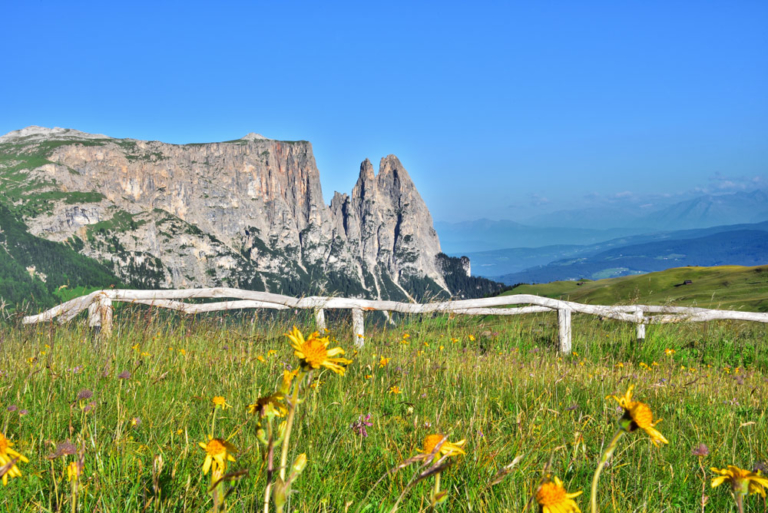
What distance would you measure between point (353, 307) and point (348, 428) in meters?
5.04

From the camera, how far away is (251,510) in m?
1.78

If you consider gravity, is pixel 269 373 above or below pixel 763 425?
above

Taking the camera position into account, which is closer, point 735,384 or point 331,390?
point 331,390

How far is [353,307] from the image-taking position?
773cm

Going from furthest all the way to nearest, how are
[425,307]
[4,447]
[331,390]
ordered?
[425,307] < [331,390] < [4,447]

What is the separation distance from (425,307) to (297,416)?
5.01m

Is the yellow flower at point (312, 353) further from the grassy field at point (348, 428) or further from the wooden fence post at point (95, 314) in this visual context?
the wooden fence post at point (95, 314)

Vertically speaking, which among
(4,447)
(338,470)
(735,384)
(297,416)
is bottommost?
(735,384)

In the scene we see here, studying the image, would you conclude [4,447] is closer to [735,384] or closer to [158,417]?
[158,417]

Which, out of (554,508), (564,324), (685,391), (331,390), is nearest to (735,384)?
(685,391)

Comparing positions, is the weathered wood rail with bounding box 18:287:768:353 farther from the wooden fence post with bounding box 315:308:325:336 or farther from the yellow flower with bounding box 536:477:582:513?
the yellow flower with bounding box 536:477:582:513

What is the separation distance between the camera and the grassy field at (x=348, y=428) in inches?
79.6

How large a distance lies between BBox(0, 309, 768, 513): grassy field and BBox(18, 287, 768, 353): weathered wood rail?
1303 mm

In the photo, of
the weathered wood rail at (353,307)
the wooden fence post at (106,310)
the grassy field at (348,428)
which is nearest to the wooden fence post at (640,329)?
the weathered wood rail at (353,307)
